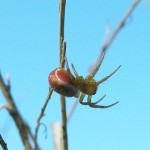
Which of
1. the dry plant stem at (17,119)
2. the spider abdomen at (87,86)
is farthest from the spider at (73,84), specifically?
the dry plant stem at (17,119)

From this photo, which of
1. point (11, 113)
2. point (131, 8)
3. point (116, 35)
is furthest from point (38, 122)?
point (131, 8)

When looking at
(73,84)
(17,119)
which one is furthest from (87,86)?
(17,119)

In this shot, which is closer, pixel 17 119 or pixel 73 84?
pixel 73 84

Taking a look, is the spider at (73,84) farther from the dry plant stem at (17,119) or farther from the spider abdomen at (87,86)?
the dry plant stem at (17,119)

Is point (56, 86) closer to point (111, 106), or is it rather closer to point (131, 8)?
point (111, 106)

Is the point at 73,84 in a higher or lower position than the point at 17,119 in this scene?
lower

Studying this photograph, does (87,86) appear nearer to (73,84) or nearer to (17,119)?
(73,84)

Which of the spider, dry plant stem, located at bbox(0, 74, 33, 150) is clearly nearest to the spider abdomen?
the spider

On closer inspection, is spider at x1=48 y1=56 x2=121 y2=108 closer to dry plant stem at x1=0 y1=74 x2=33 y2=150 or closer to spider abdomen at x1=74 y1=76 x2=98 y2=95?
spider abdomen at x1=74 y1=76 x2=98 y2=95
